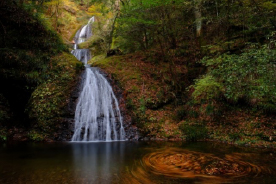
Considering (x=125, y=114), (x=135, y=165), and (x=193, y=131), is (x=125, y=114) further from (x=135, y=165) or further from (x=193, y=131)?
(x=135, y=165)

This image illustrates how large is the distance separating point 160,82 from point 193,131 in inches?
171

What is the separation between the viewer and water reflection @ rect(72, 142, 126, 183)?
14.2 feet

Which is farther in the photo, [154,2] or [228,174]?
[154,2]

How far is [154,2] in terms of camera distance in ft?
29.6

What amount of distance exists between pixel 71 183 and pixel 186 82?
9818mm

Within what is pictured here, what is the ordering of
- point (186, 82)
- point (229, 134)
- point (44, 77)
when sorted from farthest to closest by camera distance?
point (186, 82), point (44, 77), point (229, 134)

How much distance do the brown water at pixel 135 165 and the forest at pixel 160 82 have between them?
6.58 feet

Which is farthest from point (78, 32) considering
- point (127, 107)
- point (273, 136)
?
point (273, 136)

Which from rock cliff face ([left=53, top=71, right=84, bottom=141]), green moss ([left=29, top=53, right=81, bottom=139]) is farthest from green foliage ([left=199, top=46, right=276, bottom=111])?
green moss ([left=29, top=53, right=81, bottom=139])

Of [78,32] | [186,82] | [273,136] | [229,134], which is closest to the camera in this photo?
[273,136]

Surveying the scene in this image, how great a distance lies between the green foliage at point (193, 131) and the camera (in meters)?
8.83

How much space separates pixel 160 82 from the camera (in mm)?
12352

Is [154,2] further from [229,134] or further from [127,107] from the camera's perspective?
[229,134]

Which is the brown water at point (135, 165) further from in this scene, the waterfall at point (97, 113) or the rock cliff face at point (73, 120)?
the waterfall at point (97, 113)
